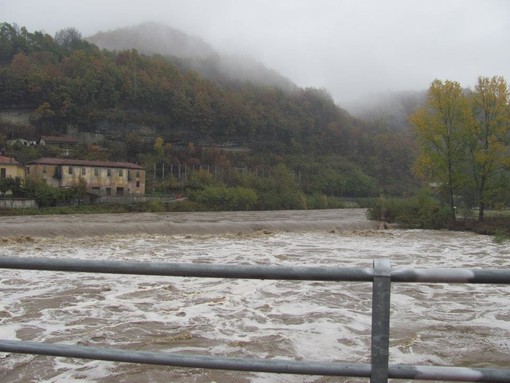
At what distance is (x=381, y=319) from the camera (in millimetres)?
1801

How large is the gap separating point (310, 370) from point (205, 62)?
650 ft

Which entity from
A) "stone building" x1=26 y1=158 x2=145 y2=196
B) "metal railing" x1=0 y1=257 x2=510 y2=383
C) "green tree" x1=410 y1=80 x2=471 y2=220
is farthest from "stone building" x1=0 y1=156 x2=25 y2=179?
"metal railing" x1=0 y1=257 x2=510 y2=383

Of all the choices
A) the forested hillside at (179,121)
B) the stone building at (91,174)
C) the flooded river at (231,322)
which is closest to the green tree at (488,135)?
the flooded river at (231,322)

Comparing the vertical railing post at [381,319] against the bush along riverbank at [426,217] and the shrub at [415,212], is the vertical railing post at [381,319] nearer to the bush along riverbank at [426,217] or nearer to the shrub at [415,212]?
the bush along riverbank at [426,217]

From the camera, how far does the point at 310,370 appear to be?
1920 millimetres

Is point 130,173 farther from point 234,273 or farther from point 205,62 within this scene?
point 205,62

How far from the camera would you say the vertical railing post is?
1789 millimetres

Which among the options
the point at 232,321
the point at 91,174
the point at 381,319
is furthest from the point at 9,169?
the point at 381,319

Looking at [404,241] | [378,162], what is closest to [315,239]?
[404,241]

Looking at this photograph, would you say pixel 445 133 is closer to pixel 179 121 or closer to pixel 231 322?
pixel 231 322

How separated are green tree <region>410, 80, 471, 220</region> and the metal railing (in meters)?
37.2

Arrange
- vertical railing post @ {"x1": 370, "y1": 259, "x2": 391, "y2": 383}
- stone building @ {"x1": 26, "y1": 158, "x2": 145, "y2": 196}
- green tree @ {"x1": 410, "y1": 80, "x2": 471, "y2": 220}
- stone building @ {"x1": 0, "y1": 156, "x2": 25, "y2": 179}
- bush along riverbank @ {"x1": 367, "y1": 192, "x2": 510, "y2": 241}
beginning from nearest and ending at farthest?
1. vertical railing post @ {"x1": 370, "y1": 259, "x2": 391, "y2": 383}
2. bush along riverbank @ {"x1": 367, "y1": 192, "x2": 510, "y2": 241}
3. green tree @ {"x1": 410, "y1": 80, "x2": 471, "y2": 220}
4. stone building @ {"x1": 0, "y1": 156, "x2": 25, "y2": 179}
5. stone building @ {"x1": 26, "y1": 158, "x2": 145, "y2": 196}

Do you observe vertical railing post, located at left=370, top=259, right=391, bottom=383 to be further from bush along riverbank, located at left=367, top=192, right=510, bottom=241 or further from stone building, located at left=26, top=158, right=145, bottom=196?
stone building, located at left=26, top=158, right=145, bottom=196

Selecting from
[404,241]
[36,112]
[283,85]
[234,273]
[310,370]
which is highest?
[283,85]
